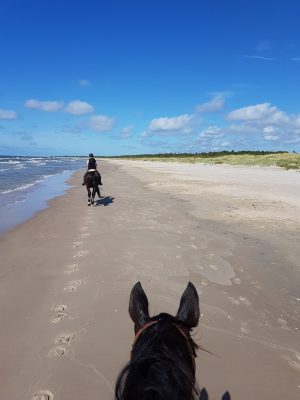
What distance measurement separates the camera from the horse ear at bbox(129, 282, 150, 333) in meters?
2.22

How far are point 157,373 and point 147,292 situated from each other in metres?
4.37

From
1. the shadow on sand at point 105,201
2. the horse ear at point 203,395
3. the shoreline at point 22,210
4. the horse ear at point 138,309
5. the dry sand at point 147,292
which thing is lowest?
the shoreline at point 22,210

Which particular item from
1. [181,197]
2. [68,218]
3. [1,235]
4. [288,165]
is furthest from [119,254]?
[288,165]

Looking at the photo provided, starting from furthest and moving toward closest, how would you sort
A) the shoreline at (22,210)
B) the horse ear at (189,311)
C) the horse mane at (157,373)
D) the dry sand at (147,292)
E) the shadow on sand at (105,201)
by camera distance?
the shadow on sand at (105,201) < the shoreline at (22,210) < the dry sand at (147,292) < the horse ear at (189,311) < the horse mane at (157,373)

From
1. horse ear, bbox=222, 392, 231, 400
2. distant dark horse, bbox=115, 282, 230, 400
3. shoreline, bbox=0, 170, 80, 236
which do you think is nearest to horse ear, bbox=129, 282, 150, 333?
distant dark horse, bbox=115, 282, 230, 400

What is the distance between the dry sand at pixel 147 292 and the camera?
3.81 meters

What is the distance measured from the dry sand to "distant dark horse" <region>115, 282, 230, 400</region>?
77.5 inches

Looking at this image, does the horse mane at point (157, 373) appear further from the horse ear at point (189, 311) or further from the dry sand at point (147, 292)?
the dry sand at point (147, 292)

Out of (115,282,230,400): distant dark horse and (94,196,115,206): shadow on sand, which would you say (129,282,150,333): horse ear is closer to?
(115,282,230,400): distant dark horse

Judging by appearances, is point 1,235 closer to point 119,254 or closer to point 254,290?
point 119,254

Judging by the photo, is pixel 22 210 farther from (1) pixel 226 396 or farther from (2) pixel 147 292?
(1) pixel 226 396

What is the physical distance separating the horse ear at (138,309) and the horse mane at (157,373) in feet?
1.12

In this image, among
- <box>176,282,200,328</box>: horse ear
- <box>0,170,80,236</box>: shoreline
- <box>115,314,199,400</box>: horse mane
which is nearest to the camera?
<box>115,314,199,400</box>: horse mane

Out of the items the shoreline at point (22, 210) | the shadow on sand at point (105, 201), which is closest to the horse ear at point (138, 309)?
the shoreline at point (22, 210)
